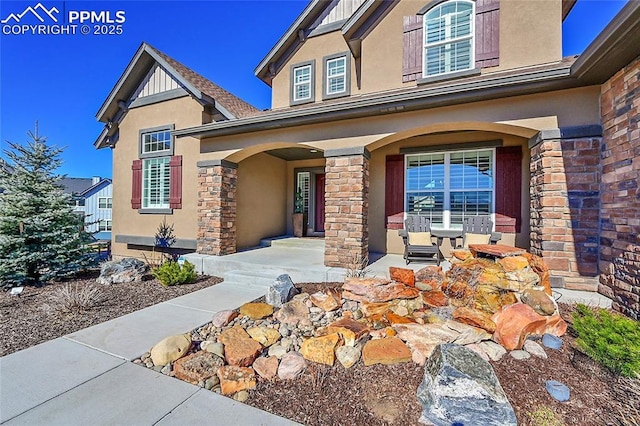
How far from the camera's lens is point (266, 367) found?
9.46 ft

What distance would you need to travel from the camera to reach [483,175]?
22.1ft

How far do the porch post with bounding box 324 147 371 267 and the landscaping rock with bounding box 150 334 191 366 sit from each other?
333cm

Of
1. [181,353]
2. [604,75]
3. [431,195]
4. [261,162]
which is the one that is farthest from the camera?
[261,162]

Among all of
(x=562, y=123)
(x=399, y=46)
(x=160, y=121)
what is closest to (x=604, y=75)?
(x=562, y=123)

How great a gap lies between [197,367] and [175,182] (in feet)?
22.9

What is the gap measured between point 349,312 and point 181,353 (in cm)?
221

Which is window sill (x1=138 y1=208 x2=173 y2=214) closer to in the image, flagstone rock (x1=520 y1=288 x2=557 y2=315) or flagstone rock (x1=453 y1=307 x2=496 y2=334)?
flagstone rock (x1=453 y1=307 x2=496 y2=334)

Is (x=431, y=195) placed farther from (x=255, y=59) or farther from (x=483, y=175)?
(x=255, y=59)

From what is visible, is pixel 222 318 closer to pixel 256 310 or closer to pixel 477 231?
pixel 256 310

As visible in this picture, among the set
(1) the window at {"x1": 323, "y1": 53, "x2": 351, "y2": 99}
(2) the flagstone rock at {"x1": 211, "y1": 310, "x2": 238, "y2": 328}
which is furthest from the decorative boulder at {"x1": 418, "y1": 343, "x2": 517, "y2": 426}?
(1) the window at {"x1": 323, "y1": 53, "x2": 351, "y2": 99}

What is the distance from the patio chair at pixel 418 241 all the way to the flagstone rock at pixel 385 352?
340 cm

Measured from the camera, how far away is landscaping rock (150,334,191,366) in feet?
9.88

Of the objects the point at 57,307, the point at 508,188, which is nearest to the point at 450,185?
the point at 508,188

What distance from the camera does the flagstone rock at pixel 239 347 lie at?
2.94 metres
